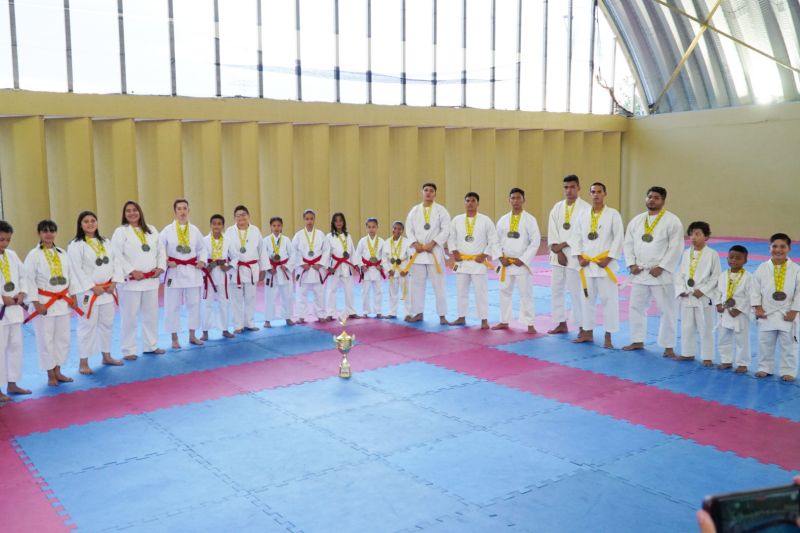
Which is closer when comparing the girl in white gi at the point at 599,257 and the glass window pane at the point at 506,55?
the girl in white gi at the point at 599,257

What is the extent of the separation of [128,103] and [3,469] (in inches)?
397

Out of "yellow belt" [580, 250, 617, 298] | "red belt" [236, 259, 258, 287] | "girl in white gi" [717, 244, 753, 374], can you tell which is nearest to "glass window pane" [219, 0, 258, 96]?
"red belt" [236, 259, 258, 287]

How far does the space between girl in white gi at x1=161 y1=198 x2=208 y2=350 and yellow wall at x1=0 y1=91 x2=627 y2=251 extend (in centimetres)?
624

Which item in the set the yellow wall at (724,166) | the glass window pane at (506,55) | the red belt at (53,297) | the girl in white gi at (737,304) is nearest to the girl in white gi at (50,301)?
the red belt at (53,297)

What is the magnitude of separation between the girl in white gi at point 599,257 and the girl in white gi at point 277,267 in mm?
3662

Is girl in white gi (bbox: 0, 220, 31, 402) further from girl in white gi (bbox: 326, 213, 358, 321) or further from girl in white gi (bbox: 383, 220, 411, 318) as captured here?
girl in white gi (bbox: 383, 220, 411, 318)

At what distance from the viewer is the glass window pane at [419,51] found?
56.3 ft

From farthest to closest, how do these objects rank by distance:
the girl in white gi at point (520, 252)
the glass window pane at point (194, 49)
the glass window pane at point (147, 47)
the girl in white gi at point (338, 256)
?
the glass window pane at point (194, 49) < the glass window pane at point (147, 47) < the girl in white gi at point (338, 256) < the girl in white gi at point (520, 252)

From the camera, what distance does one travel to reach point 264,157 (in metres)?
15.4

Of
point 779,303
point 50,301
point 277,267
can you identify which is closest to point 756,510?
point 779,303

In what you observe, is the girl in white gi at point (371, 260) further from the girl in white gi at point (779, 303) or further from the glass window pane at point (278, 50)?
the glass window pane at point (278, 50)

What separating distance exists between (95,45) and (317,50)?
495 centimetres

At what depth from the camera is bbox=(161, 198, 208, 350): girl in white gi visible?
7.56 meters

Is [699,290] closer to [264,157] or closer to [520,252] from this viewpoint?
[520,252]
